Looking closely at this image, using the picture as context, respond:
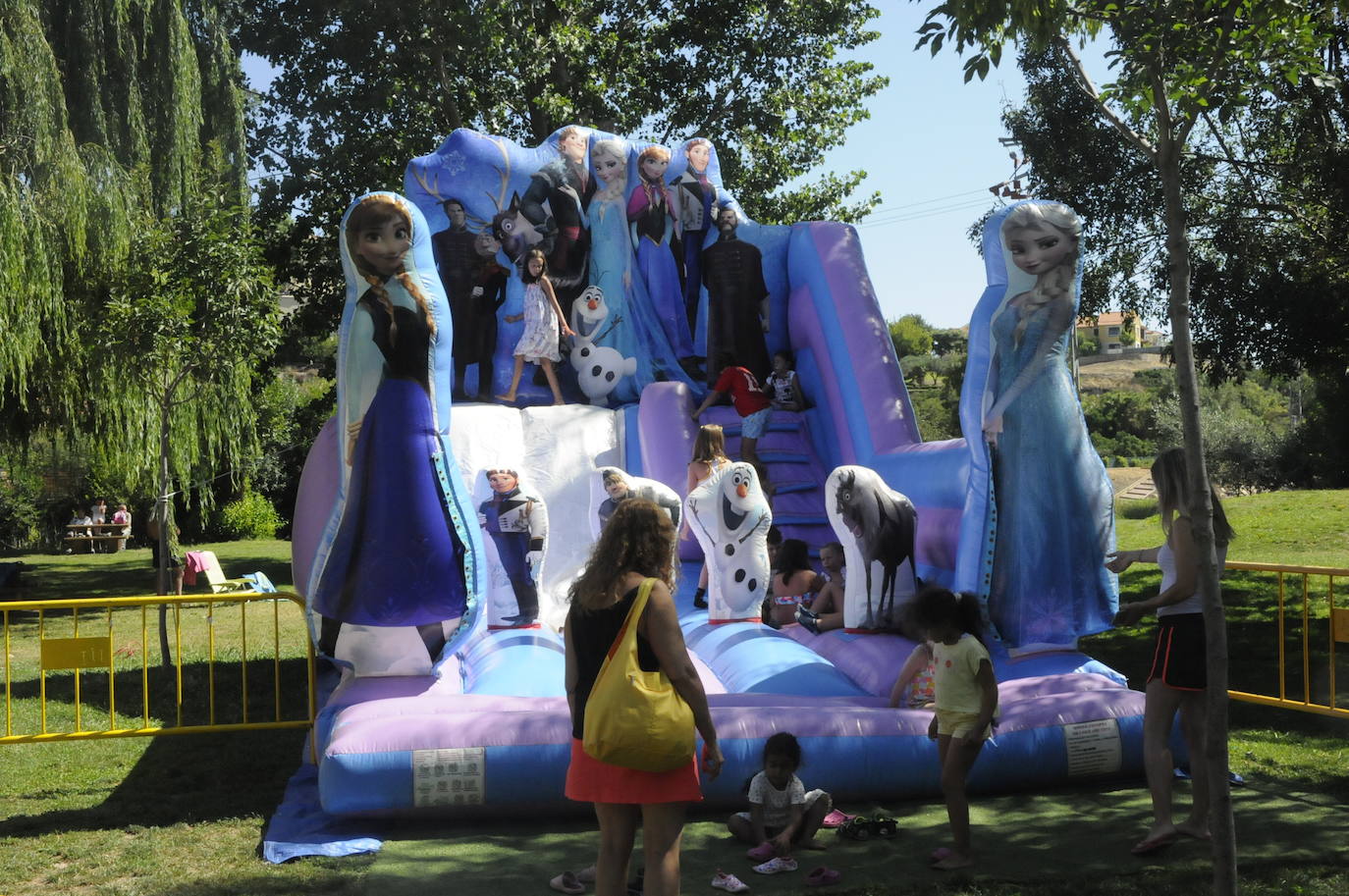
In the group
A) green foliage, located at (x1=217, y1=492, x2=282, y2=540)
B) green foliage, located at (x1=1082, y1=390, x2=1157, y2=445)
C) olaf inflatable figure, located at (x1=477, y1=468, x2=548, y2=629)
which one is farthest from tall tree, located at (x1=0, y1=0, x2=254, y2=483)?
green foliage, located at (x1=1082, y1=390, x2=1157, y2=445)

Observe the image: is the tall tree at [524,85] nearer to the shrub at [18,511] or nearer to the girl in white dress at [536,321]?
the girl in white dress at [536,321]

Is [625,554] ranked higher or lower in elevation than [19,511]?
higher

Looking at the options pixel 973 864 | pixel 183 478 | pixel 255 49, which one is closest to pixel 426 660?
pixel 973 864

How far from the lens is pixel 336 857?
15.4 ft

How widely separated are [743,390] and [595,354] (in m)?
1.17

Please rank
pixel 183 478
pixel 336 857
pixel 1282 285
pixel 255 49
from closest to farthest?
pixel 336 857 < pixel 1282 285 < pixel 183 478 < pixel 255 49

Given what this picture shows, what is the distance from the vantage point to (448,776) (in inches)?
195

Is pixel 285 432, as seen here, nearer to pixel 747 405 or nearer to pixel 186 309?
pixel 186 309

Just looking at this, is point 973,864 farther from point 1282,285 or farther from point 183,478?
point 183,478

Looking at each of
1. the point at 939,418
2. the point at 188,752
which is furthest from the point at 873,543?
the point at 939,418

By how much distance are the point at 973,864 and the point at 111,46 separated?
1081cm

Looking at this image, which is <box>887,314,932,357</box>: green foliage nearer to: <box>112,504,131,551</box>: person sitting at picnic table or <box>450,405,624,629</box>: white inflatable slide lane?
<box>112,504,131,551</box>: person sitting at picnic table

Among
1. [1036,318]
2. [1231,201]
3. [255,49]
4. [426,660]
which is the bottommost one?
[426,660]

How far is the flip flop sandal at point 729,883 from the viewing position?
4203 millimetres
